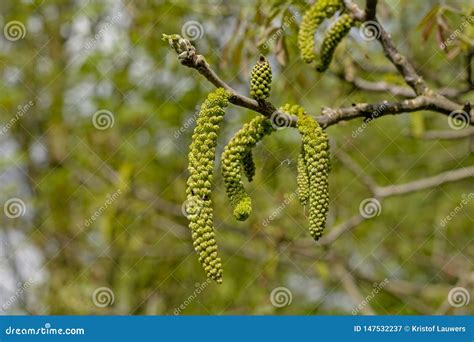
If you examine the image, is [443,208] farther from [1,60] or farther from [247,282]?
[1,60]

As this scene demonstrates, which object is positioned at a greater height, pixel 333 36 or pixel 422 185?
pixel 333 36

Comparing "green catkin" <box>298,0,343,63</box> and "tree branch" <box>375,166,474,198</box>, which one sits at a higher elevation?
"green catkin" <box>298,0,343,63</box>

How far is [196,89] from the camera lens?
13.6 feet
